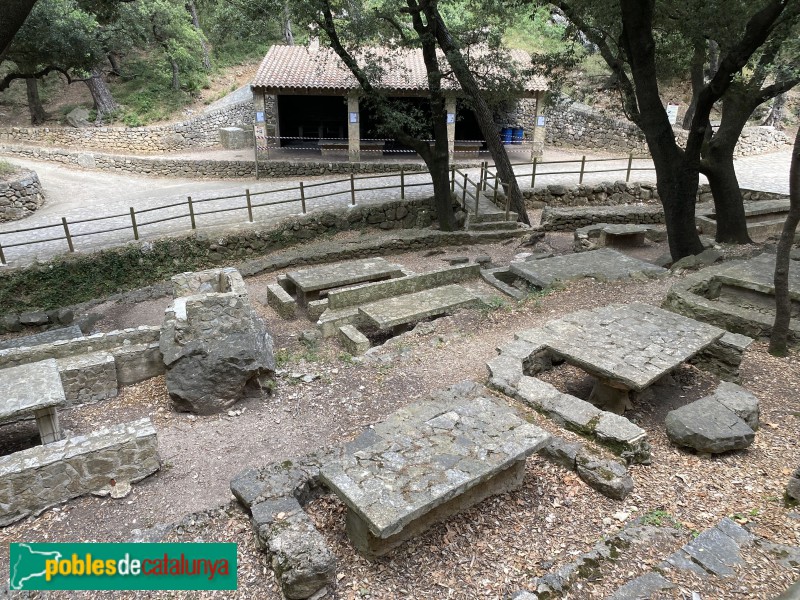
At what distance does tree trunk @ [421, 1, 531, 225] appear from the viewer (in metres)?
12.4

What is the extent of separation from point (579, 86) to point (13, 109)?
25.8 metres

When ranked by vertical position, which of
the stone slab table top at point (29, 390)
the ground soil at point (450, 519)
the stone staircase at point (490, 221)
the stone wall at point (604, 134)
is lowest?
the ground soil at point (450, 519)

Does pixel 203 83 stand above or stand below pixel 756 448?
above

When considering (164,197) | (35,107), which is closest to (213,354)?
(164,197)

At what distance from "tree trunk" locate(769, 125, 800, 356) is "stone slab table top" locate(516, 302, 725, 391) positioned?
0.80 meters

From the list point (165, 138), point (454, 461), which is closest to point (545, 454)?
point (454, 461)

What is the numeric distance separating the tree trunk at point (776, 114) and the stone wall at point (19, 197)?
2851 centimetres

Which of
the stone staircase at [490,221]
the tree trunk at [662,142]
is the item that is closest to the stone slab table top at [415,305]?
the tree trunk at [662,142]

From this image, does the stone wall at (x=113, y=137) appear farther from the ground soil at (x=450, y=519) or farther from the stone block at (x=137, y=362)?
the ground soil at (x=450, y=519)

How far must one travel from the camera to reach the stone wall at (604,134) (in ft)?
72.6

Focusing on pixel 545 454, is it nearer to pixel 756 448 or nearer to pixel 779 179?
pixel 756 448

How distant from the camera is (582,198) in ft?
54.1

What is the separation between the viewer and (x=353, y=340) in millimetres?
7691

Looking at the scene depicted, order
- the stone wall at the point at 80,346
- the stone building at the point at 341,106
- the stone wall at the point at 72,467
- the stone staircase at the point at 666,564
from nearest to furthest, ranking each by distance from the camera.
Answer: the stone staircase at the point at 666,564, the stone wall at the point at 72,467, the stone wall at the point at 80,346, the stone building at the point at 341,106
